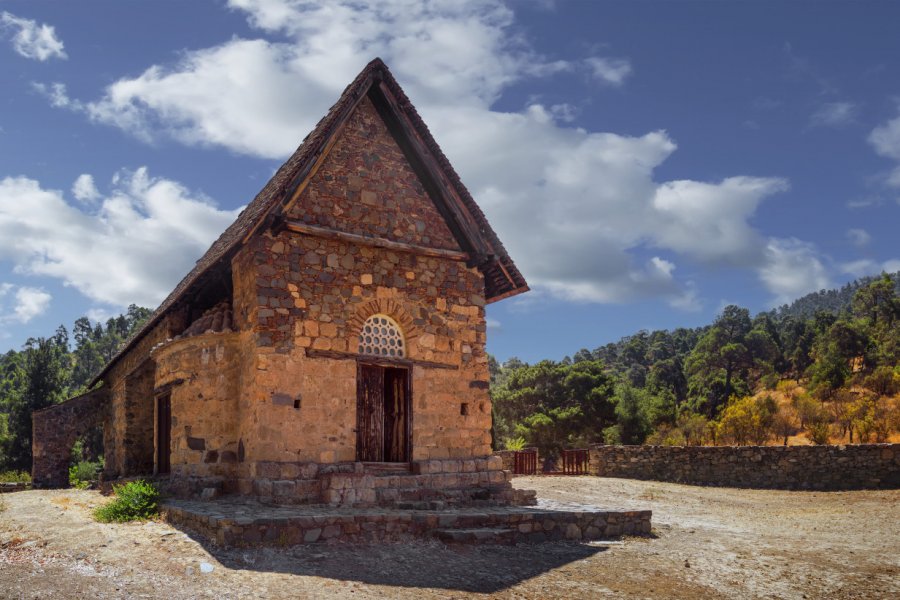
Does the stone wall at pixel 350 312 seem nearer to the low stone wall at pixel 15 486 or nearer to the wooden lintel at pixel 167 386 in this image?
the wooden lintel at pixel 167 386

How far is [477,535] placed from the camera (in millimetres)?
10688

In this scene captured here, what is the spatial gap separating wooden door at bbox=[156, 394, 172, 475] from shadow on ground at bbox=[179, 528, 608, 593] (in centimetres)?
645

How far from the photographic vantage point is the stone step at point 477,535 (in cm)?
1052

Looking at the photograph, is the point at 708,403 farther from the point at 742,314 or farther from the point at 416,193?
the point at 416,193

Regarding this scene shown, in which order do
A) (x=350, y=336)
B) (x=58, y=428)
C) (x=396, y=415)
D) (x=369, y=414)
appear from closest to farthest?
(x=350, y=336), (x=369, y=414), (x=396, y=415), (x=58, y=428)

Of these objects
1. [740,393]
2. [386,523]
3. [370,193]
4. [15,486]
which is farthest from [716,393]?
[386,523]

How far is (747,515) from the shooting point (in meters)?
16.1

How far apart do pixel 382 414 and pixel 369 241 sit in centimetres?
323

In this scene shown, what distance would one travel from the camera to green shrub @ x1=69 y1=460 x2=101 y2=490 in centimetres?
2361

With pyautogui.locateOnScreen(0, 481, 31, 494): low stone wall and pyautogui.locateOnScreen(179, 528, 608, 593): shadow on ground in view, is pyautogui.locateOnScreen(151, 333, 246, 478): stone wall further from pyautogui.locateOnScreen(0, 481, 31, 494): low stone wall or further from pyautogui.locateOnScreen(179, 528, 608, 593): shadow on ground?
pyautogui.locateOnScreen(0, 481, 31, 494): low stone wall

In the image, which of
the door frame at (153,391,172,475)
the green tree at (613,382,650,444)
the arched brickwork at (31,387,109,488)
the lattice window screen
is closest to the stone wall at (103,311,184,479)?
the door frame at (153,391,172,475)

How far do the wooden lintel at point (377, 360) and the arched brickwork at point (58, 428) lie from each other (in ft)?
49.3

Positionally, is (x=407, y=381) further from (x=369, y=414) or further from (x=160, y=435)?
(x=160, y=435)

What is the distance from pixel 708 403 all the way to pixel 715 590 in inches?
2073
